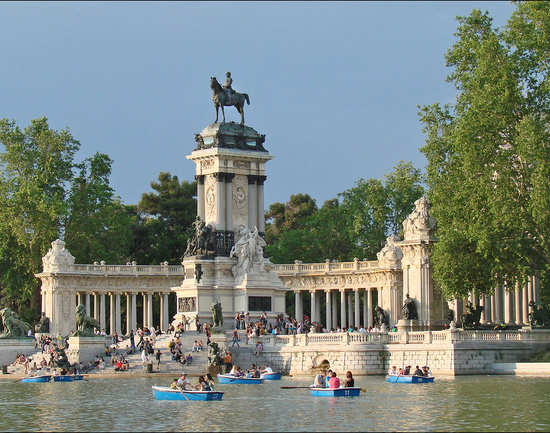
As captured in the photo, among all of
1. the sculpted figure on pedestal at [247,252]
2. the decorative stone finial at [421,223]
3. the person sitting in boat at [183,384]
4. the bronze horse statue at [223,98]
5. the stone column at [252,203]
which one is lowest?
the person sitting in boat at [183,384]

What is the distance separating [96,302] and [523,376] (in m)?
43.5

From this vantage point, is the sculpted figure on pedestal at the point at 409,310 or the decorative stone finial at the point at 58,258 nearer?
the sculpted figure on pedestal at the point at 409,310

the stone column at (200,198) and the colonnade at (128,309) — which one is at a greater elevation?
the stone column at (200,198)

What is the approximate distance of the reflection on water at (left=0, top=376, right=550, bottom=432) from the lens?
3916 cm

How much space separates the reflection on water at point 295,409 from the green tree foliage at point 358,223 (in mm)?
45088

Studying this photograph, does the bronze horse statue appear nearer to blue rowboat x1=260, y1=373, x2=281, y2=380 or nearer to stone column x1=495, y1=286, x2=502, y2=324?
stone column x1=495, y1=286, x2=502, y2=324

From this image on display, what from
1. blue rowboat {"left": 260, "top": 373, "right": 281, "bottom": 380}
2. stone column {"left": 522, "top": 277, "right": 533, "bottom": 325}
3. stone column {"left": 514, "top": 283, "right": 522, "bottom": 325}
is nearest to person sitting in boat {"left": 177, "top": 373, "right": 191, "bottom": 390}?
blue rowboat {"left": 260, "top": 373, "right": 281, "bottom": 380}

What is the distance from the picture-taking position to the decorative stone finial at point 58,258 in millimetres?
87500

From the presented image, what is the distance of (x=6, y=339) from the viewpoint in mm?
75188

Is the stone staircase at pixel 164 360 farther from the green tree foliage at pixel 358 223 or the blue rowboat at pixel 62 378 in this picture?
the green tree foliage at pixel 358 223

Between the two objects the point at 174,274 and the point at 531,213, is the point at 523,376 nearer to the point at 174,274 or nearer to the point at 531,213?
the point at 531,213

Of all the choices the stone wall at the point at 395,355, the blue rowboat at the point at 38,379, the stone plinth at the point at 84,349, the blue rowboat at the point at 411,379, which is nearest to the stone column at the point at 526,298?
the stone wall at the point at 395,355

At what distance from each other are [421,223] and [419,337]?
1134 cm

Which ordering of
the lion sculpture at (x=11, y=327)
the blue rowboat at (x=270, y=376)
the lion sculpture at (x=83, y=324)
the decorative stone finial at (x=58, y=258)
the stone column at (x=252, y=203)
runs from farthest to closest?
the decorative stone finial at (x=58, y=258)
the stone column at (x=252, y=203)
the lion sculpture at (x=11, y=327)
the lion sculpture at (x=83, y=324)
the blue rowboat at (x=270, y=376)
